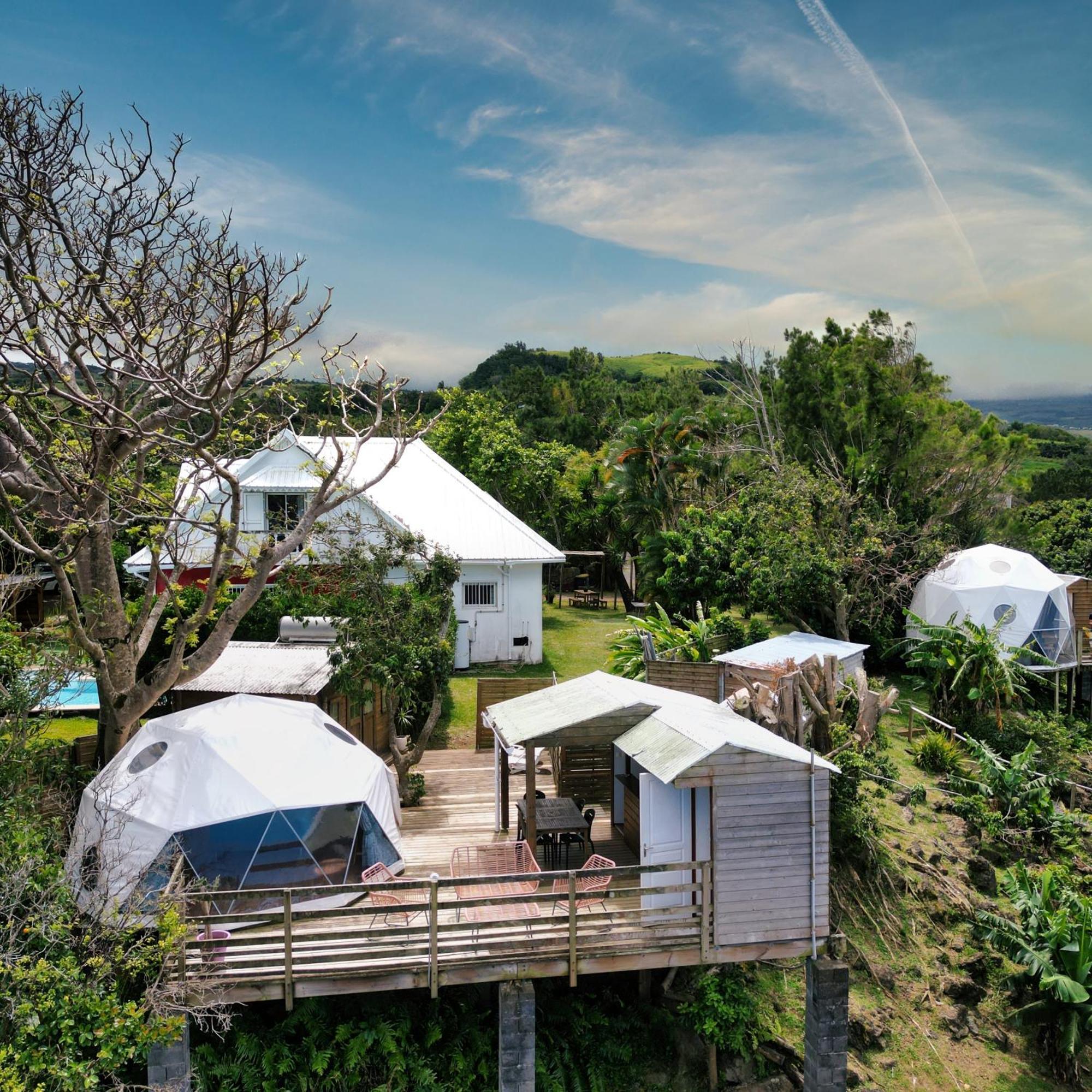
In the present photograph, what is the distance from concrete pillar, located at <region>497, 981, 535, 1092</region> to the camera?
34.4 ft

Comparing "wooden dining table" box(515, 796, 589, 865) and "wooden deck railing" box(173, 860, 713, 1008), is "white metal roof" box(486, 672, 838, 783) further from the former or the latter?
"wooden deck railing" box(173, 860, 713, 1008)

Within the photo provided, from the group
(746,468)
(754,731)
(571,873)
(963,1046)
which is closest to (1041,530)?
(746,468)

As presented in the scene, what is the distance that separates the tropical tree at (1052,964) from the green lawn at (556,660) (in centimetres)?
1068

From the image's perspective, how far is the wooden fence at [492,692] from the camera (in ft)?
62.8

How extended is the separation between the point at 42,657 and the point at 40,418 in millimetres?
3879

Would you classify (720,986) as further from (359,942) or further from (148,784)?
(148,784)

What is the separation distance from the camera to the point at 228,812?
11.4 m

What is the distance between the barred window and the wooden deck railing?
14889mm

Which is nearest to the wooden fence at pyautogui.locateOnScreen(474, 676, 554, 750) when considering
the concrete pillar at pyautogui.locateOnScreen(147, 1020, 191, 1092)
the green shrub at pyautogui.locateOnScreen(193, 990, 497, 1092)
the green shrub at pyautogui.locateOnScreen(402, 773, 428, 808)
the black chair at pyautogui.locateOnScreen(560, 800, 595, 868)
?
the green shrub at pyautogui.locateOnScreen(402, 773, 428, 808)

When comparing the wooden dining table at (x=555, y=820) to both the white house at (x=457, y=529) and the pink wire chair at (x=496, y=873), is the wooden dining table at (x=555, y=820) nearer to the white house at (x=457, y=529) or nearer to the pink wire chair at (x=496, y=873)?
the pink wire chair at (x=496, y=873)

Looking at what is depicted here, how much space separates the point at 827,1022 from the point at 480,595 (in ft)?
53.9

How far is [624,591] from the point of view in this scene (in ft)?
120

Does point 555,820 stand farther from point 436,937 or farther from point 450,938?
point 436,937

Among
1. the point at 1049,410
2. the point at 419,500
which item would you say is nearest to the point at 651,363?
the point at 1049,410
